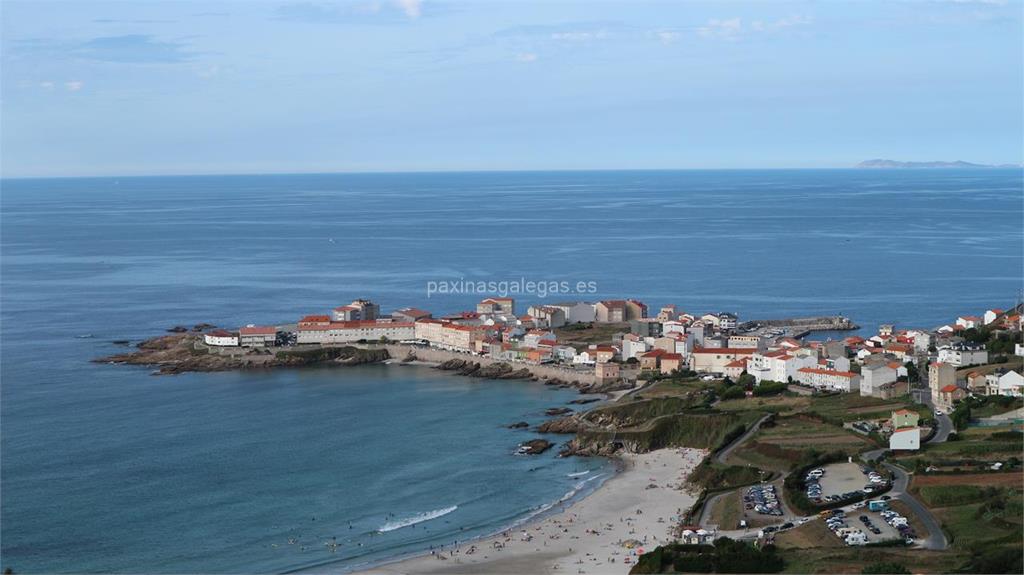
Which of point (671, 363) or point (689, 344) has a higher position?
point (689, 344)

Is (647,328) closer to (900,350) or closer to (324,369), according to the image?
(900,350)

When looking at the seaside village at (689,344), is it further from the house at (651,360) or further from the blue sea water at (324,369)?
the blue sea water at (324,369)

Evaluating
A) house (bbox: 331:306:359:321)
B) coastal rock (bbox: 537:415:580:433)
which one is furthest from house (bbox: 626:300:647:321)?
coastal rock (bbox: 537:415:580:433)

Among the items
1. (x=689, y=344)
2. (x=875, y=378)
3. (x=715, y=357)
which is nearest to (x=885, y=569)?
(x=875, y=378)

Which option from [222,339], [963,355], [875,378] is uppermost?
[963,355]

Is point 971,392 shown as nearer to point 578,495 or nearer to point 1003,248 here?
point 578,495

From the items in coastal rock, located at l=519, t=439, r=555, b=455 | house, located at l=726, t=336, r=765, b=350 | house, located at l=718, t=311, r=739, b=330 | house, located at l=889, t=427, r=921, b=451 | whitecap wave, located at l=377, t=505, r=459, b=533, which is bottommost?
whitecap wave, located at l=377, t=505, r=459, b=533

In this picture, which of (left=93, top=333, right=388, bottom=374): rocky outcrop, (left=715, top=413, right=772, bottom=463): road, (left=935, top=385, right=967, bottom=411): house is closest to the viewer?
(left=715, top=413, right=772, bottom=463): road

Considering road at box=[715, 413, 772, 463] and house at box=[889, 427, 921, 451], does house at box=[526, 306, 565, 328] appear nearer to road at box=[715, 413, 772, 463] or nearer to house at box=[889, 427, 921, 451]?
road at box=[715, 413, 772, 463]
